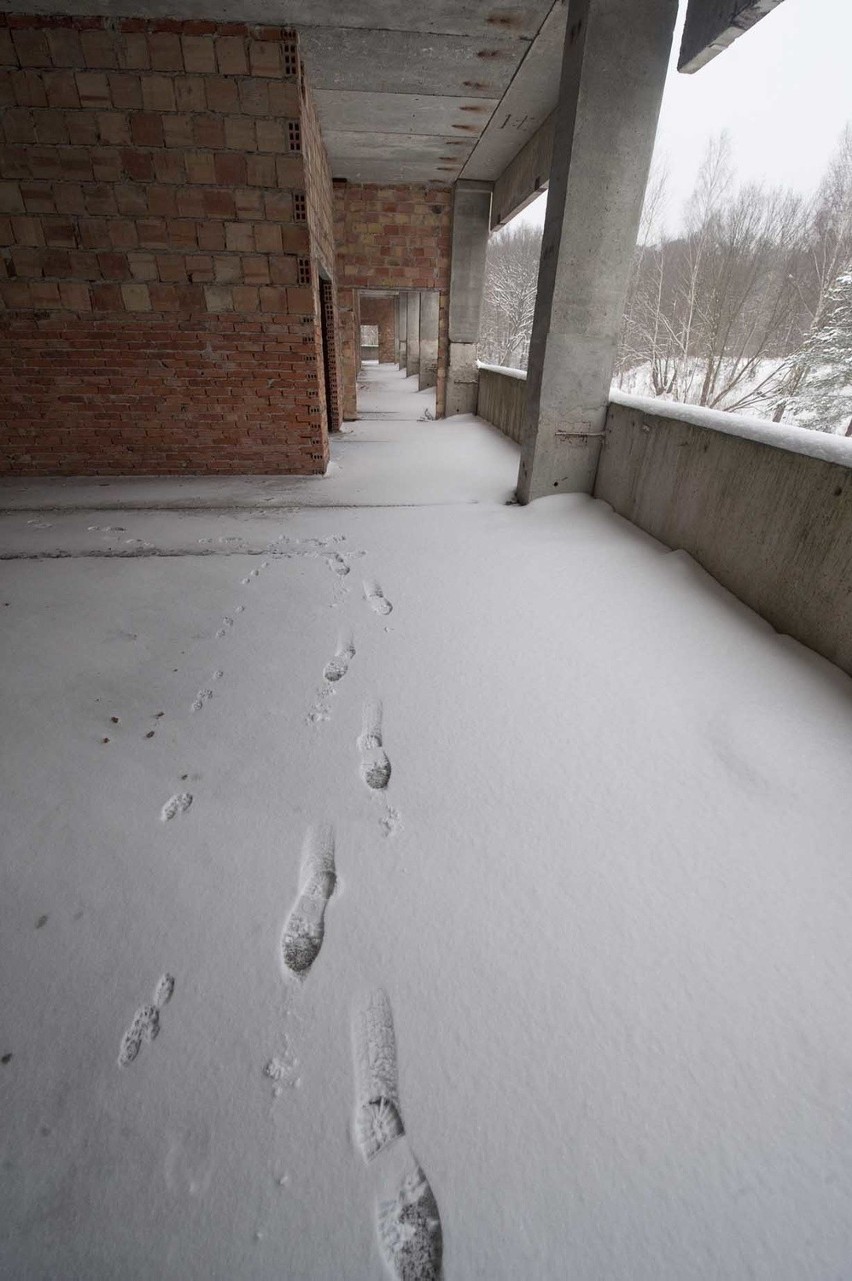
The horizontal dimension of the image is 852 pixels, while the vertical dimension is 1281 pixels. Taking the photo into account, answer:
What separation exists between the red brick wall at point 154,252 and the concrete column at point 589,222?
1991mm

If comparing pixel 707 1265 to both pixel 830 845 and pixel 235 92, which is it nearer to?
pixel 830 845

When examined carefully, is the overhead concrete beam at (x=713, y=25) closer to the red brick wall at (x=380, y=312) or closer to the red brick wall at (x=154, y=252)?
the red brick wall at (x=154, y=252)

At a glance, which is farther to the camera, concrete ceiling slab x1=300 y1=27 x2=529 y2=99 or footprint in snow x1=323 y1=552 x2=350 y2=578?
concrete ceiling slab x1=300 y1=27 x2=529 y2=99

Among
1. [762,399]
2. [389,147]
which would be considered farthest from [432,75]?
[762,399]

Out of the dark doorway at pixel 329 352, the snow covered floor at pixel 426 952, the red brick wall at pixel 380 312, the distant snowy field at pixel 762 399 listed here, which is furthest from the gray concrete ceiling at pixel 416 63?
the red brick wall at pixel 380 312

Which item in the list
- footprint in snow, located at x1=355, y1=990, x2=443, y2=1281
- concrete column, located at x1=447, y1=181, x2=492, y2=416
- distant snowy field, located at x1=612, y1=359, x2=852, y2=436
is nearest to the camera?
footprint in snow, located at x1=355, y1=990, x2=443, y2=1281

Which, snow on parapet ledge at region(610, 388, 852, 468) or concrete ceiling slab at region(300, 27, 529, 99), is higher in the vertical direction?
concrete ceiling slab at region(300, 27, 529, 99)

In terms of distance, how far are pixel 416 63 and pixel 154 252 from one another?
245 cm

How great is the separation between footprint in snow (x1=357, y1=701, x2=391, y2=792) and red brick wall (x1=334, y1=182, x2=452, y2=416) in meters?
8.08

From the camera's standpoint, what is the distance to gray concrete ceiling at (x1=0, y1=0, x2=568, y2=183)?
340cm

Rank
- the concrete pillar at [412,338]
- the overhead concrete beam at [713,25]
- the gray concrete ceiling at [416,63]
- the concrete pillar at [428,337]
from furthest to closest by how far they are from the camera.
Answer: the concrete pillar at [412,338] → the concrete pillar at [428,337] → the gray concrete ceiling at [416,63] → the overhead concrete beam at [713,25]

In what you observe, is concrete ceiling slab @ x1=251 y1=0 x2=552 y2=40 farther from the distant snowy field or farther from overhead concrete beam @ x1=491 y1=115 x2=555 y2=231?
the distant snowy field

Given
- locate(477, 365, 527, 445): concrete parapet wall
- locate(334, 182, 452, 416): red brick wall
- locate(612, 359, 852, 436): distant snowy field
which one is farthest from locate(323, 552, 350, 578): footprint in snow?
locate(612, 359, 852, 436): distant snowy field

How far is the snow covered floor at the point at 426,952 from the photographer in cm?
84
